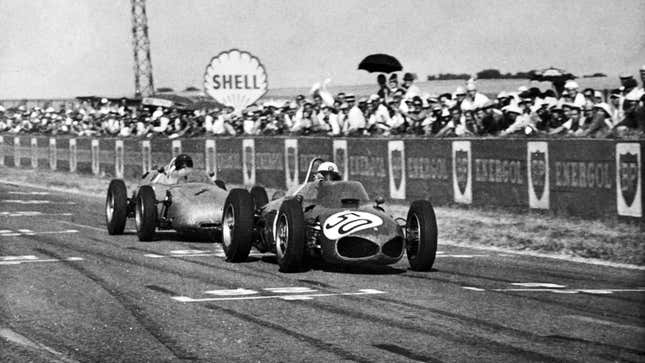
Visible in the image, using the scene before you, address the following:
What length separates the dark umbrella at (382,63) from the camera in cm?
2739

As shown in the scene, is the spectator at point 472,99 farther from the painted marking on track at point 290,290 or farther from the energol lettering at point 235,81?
the energol lettering at point 235,81

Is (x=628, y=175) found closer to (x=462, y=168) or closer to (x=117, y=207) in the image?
(x=462, y=168)

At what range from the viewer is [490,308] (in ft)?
36.0

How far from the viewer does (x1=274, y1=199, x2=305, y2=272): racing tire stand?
13570 millimetres

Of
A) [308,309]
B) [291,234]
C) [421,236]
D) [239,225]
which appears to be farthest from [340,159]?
[308,309]

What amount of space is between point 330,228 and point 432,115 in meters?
10.4

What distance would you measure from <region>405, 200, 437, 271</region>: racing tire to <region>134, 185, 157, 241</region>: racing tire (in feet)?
17.1

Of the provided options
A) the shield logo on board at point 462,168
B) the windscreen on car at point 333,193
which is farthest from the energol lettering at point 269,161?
the windscreen on car at point 333,193

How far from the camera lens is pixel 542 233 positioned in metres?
18.1

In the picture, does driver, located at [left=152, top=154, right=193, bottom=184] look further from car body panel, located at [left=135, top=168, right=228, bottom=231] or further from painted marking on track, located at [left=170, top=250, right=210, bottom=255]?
painted marking on track, located at [left=170, top=250, right=210, bottom=255]

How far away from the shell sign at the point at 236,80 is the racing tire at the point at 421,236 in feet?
60.0

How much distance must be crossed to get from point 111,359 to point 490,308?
13.0 ft

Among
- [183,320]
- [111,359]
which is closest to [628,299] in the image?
[183,320]

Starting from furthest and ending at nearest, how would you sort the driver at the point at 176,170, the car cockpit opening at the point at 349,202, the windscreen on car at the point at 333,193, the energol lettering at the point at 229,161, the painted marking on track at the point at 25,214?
the energol lettering at the point at 229,161, the painted marking on track at the point at 25,214, the driver at the point at 176,170, the windscreen on car at the point at 333,193, the car cockpit opening at the point at 349,202
